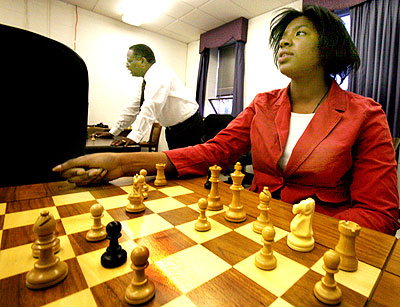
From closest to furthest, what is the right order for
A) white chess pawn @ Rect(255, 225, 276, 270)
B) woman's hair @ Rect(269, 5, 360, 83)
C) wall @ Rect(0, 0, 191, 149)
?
1. white chess pawn @ Rect(255, 225, 276, 270)
2. woman's hair @ Rect(269, 5, 360, 83)
3. wall @ Rect(0, 0, 191, 149)

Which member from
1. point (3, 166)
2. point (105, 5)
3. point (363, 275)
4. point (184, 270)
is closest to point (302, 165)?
point (363, 275)

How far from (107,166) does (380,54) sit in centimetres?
319

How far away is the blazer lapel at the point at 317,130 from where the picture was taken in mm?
998

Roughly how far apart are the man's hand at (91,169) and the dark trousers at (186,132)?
1766 millimetres

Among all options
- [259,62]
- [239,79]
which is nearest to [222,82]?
[239,79]

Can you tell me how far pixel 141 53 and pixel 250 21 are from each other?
2534mm

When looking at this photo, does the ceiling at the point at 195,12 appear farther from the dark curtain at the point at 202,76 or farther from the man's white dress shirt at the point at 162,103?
the man's white dress shirt at the point at 162,103

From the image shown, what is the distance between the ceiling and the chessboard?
154 inches

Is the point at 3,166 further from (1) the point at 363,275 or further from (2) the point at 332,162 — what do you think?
(2) the point at 332,162

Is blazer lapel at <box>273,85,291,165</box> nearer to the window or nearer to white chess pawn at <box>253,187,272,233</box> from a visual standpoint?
white chess pawn at <box>253,187,272,233</box>

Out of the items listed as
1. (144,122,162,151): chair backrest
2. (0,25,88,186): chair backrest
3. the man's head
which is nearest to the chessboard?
(0,25,88,186): chair backrest

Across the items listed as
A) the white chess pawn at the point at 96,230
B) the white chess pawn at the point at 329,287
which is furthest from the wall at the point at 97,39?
the white chess pawn at the point at 329,287

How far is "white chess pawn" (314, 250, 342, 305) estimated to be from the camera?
37 cm

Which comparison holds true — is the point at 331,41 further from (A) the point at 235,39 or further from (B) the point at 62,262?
(A) the point at 235,39
